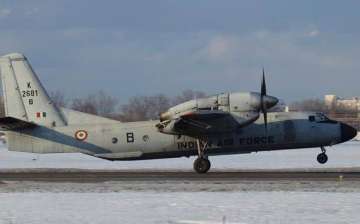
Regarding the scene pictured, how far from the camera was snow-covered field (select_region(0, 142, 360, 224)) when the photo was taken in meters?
14.3

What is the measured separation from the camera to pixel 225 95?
28484 millimetres

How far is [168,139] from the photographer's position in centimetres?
2956

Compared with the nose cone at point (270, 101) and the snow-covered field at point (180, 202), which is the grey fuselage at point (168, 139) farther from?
the snow-covered field at point (180, 202)

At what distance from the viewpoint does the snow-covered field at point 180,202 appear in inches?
564

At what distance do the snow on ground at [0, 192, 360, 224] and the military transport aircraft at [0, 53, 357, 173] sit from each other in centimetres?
914

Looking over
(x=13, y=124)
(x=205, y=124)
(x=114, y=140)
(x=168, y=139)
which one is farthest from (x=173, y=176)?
(x=13, y=124)

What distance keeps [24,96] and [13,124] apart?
2.18 m

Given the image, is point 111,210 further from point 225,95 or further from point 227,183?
point 225,95

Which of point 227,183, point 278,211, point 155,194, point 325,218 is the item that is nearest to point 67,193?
point 155,194

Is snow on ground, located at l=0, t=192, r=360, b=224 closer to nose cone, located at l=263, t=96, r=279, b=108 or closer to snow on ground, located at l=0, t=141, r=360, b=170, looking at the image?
nose cone, located at l=263, t=96, r=279, b=108

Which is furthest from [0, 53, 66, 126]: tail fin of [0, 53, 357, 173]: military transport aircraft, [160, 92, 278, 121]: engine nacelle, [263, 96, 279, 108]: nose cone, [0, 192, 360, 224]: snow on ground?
[0, 192, 360, 224]: snow on ground

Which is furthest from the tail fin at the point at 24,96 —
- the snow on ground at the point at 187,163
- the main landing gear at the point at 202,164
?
the main landing gear at the point at 202,164

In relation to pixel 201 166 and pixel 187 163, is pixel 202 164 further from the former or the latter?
pixel 187 163

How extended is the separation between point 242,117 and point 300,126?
307cm
